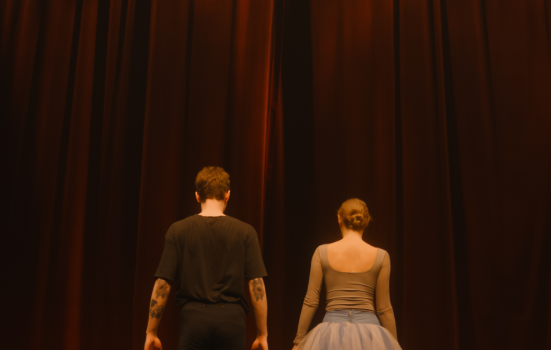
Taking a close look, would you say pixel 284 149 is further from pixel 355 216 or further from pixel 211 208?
pixel 211 208

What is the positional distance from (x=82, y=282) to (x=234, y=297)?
188 cm

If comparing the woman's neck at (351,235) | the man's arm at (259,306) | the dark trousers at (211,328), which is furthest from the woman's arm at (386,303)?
the dark trousers at (211,328)

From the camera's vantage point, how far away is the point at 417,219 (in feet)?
10.3

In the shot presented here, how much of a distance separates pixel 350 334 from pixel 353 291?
21cm

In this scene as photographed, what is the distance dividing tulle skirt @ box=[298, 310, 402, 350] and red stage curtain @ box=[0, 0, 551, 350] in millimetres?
941

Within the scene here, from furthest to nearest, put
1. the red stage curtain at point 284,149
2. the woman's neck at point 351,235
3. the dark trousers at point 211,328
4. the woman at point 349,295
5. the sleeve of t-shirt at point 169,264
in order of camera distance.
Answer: the red stage curtain at point 284,149
the woman's neck at point 351,235
the woman at point 349,295
the sleeve of t-shirt at point 169,264
the dark trousers at point 211,328

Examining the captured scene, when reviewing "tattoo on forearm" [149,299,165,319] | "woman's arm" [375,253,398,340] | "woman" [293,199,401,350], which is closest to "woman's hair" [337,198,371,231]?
"woman" [293,199,401,350]

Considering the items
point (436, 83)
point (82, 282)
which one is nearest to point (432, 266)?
point (436, 83)

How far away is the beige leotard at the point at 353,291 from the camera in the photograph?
2188 mm

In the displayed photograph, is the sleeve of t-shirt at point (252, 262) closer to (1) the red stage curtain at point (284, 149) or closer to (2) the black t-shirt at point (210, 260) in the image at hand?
(2) the black t-shirt at point (210, 260)

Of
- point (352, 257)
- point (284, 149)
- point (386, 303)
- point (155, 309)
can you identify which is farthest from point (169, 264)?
point (284, 149)

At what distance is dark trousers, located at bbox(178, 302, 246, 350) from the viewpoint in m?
1.79

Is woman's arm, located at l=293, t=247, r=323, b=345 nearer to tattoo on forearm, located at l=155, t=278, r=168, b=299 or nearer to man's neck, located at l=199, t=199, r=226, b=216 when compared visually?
man's neck, located at l=199, t=199, r=226, b=216

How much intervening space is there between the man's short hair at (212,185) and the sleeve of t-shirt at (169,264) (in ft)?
0.84
